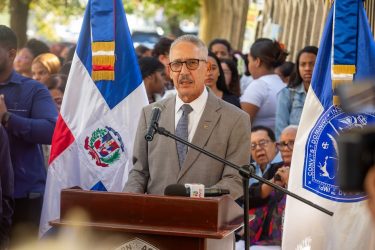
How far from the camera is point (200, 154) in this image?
6547 mm

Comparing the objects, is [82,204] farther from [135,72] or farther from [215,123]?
[135,72]

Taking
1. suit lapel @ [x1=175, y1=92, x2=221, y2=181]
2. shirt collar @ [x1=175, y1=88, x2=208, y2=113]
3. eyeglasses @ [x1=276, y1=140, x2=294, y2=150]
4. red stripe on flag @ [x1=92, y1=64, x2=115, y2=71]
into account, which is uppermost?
red stripe on flag @ [x1=92, y1=64, x2=115, y2=71]

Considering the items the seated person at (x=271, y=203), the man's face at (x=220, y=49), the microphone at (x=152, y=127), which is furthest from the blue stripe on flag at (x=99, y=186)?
the man's face at (x=220, y=49)

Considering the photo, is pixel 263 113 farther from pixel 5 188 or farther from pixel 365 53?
pixel 5 188

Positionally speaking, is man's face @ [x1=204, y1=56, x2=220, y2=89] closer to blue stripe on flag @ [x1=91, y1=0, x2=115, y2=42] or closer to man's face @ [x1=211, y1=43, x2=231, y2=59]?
blue stripe on flag @ [x1=91, y1=0, x2=115, y2=42]

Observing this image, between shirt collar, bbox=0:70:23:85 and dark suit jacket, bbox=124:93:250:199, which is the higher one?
shirt collar, bbox=0:70:23:85

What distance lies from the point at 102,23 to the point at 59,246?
2.62 m

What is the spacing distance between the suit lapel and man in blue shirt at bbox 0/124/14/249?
1.44m

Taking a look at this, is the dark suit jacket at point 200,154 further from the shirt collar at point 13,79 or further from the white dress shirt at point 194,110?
the shirt collar at point 13,79

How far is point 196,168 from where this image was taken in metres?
6.55

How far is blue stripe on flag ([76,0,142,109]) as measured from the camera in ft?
27.1

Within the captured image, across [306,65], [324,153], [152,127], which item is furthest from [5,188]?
[306,65]

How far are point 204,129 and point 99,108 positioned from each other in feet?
6.03

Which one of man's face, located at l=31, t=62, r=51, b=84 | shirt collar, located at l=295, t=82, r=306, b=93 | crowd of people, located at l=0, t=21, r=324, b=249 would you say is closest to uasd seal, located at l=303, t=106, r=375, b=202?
crowd of people, located at l=0, t=21, r=324, b=249
